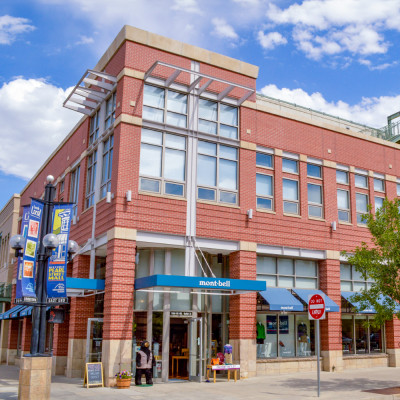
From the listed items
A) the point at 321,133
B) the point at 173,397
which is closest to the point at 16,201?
the point at 321,133

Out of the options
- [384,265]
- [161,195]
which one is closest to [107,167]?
[161,195]

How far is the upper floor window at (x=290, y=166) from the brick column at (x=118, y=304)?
8331mm

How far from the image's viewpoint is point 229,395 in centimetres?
1502

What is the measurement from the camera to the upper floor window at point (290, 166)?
23.0m

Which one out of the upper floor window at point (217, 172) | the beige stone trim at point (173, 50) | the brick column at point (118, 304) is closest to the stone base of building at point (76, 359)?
the brick column at point (118, 304)

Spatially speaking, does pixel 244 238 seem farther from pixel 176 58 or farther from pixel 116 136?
pixel 176 58

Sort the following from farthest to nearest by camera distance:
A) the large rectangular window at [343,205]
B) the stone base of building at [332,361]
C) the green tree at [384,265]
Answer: the large rectangular window at [343,205] → the stone base of building at [332,361] → the green tree at [384,265]

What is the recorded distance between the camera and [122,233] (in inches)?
712

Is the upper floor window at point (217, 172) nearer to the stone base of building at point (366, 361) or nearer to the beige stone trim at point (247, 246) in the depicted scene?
the beige stone trim at point (247, 246)

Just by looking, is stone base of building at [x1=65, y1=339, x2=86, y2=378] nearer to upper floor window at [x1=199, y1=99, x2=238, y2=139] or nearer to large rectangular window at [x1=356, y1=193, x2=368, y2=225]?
upper floor window at [x1=199, y1=99, x2=238, y2=139]

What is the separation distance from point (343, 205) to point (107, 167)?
11.7m

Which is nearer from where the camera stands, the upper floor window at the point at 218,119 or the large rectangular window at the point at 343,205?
the upper floor window at the point at 218,119

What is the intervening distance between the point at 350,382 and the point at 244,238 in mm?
6695

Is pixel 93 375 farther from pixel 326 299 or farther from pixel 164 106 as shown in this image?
pixel 326 299
